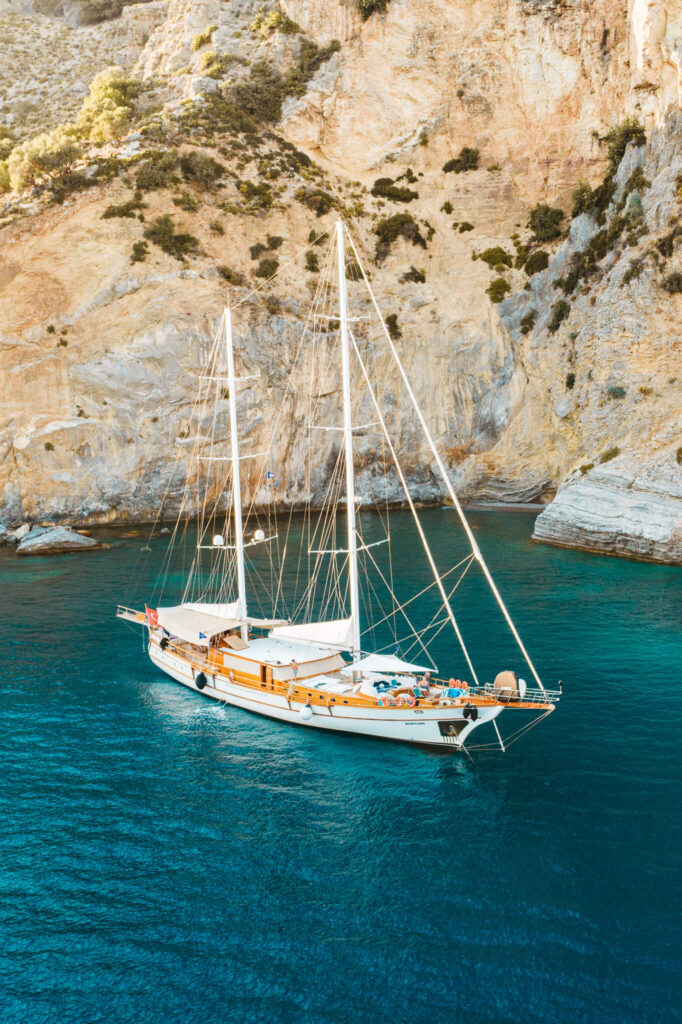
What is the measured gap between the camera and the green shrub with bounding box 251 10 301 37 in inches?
3465

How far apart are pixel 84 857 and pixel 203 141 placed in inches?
3124

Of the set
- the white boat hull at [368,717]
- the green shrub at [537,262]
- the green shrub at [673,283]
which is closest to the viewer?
the white boat hull at [368,717]

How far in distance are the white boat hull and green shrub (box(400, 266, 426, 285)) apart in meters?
61.7

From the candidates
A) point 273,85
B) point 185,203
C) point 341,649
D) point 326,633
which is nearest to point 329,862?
point 341,649

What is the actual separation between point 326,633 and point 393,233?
213 ft

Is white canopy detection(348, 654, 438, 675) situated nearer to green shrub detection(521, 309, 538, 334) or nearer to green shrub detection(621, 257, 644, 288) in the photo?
green shrub detection(621, 257, 644, 288)

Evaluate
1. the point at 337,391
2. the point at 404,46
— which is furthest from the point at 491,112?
the point at 337,391

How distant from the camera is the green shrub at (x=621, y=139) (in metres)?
65.8

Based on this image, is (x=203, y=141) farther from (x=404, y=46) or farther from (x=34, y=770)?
(x=34, y=770)

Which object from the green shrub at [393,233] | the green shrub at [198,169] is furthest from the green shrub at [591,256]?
the green shrub at [198,169]

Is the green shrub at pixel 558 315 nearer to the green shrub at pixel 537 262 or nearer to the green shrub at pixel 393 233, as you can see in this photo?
the green shrub at pixel 537 262

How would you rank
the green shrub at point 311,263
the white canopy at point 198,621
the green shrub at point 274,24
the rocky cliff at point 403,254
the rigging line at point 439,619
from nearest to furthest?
the white canopy at point 198,621
the rigging line at point 439,619
the rocky cliff at point 403,254
the green shrub at point 311,263
the green shrub at point 274,24

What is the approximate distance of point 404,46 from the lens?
83.9m

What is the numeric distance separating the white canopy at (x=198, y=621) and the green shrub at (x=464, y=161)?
7088cm
